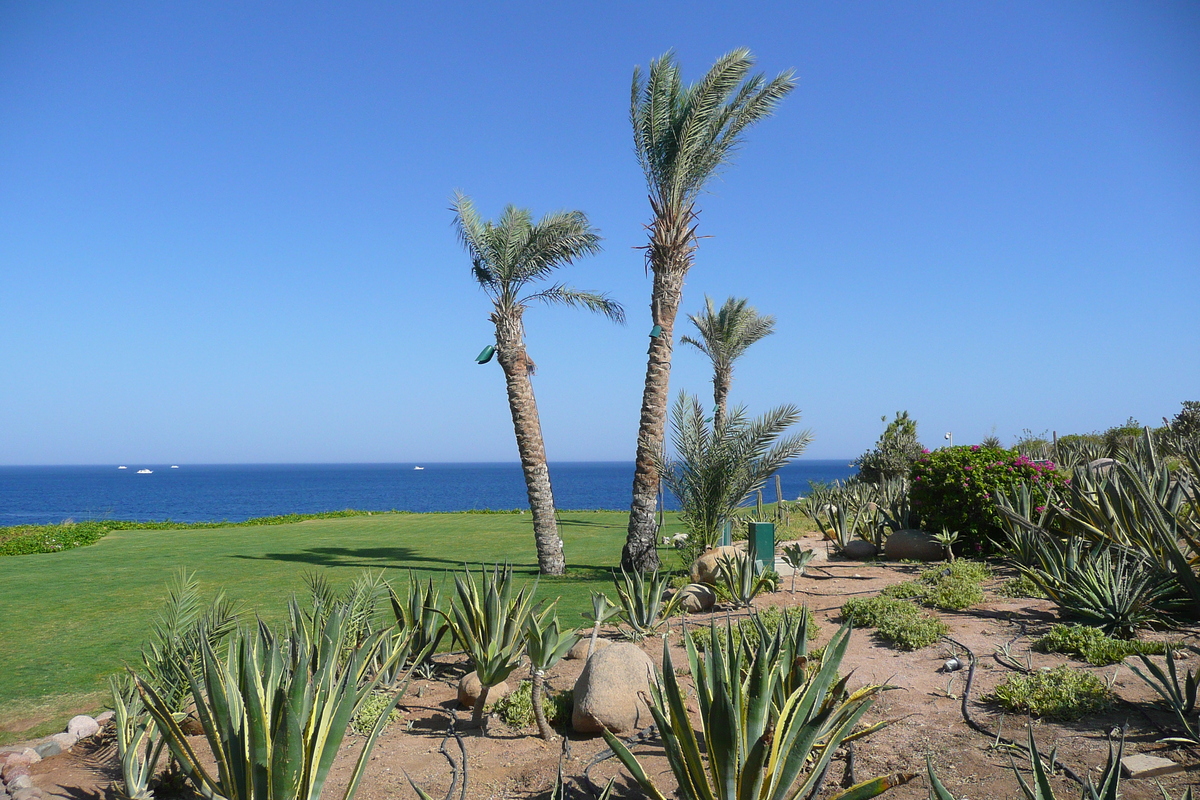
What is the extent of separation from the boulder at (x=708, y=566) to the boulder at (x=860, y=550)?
3117mm

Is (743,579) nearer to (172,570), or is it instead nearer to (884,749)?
(884,749)

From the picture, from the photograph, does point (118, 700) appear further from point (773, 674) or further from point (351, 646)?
point (773, 674)

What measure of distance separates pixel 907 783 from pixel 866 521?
9.44 m

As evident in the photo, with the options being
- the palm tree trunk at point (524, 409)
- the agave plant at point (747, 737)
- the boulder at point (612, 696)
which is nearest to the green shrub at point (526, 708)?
the boulder at point (612, 696)

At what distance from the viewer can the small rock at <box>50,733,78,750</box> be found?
4630 millimetres

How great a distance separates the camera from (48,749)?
454cm

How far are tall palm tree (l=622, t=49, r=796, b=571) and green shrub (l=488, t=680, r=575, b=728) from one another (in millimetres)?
7519

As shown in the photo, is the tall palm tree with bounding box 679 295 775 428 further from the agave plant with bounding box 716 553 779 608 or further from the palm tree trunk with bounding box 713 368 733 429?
the agave plant with bounding box 716 553 779 608

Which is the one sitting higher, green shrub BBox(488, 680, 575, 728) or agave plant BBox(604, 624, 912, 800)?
agave plant BBox(604, 624, 912, 800)

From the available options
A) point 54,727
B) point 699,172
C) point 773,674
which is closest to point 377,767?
point 773,674

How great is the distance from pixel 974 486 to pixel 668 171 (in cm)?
720

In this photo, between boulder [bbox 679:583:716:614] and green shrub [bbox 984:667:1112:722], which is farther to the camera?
boulder [bbox 679:583:716:614]

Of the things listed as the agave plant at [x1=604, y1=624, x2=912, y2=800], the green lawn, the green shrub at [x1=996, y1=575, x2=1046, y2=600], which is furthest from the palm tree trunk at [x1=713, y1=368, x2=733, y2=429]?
the agave plant at [x1=604, y1=624, x2=912, y2=800]

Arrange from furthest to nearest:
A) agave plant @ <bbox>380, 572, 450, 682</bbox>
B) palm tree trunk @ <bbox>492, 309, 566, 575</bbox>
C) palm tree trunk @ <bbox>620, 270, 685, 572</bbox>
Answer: palm tree trunk @ <bbox>492, 309, 566, 575</bbox>, palm tree trunk @ <bbox>620, 270, 685, 572</bbox>, agave plant @ <bbox>380, 572, 450, 682</bbox>
